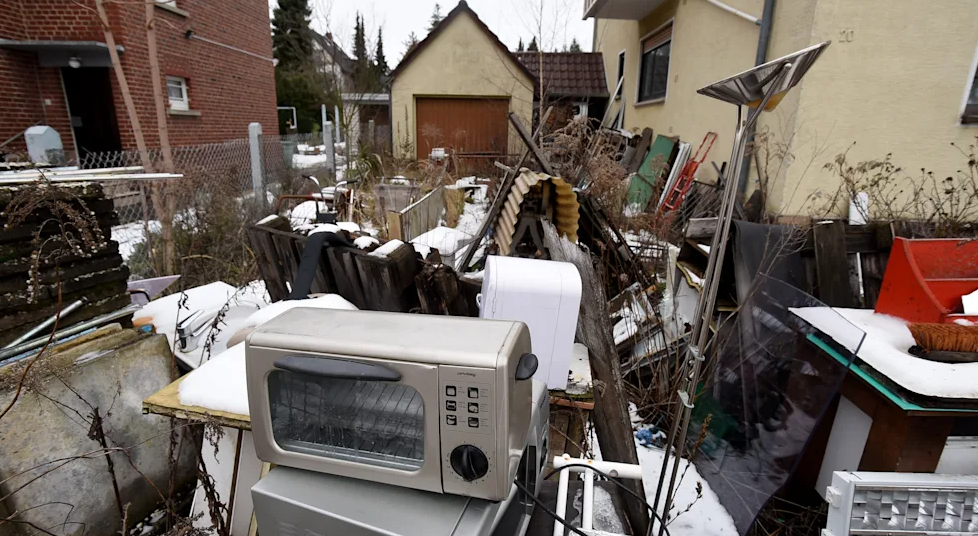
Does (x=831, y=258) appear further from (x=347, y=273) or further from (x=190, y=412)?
(x=190, y=412)

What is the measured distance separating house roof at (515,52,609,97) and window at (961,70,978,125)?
766 centimetres

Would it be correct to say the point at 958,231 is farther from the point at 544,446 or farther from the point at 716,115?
the point at 544,446

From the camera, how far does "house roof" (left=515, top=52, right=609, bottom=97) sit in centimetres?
1137

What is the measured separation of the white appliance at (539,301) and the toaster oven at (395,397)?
687mm

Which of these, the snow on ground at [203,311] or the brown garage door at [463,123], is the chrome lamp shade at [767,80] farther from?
the brown garage door at [463,123]

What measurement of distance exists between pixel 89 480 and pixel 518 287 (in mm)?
1931

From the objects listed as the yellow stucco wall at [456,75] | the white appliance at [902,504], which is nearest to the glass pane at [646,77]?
the yellow stucco wall at [456,75]

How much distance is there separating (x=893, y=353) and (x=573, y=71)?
1124 centimetres

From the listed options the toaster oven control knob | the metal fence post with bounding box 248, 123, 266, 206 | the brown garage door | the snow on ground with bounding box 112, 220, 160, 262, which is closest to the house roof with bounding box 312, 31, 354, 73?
the brown garage door

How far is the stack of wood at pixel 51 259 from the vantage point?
189cm

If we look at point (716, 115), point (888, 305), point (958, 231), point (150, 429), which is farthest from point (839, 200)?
point (150, 429)

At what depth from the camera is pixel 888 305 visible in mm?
2188

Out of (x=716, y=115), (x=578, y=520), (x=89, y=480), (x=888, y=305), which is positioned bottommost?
(x=89, y=480)

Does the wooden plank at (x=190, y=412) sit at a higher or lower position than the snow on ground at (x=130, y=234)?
higher
